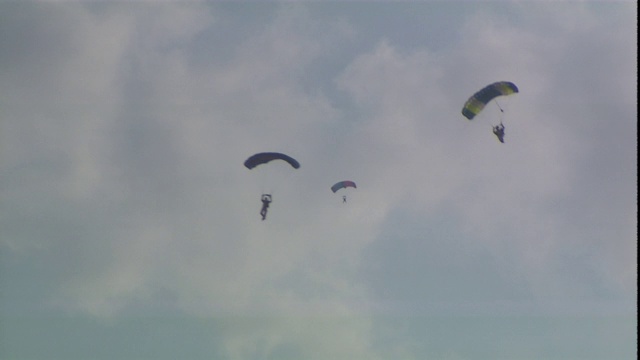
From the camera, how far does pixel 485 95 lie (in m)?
70.9

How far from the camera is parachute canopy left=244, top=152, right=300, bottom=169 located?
74.3 metres

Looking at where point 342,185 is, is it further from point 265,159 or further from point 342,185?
point 265,159

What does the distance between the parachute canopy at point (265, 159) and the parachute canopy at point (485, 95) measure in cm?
1419

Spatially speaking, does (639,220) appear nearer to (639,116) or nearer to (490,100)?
(639,116)

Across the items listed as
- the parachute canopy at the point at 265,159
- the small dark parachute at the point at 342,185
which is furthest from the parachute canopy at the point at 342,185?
the parachute canopy at the point at 265,159

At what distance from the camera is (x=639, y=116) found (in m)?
52.7

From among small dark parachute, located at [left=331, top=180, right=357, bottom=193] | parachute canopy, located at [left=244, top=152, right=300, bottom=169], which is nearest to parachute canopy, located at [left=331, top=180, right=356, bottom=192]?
small dark parachute, located at [left=331, top=180, right=357, bottom=193]

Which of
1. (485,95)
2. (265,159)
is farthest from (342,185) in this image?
(485,95)

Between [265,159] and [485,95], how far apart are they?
60.0 ft

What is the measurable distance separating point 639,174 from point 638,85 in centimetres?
513

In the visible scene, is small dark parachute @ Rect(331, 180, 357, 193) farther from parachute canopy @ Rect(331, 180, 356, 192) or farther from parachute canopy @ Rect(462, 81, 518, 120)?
parachute canopy @ Rect(462, 81, 518, 120)

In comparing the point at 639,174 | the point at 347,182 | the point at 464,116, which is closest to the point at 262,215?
the point at 347,182

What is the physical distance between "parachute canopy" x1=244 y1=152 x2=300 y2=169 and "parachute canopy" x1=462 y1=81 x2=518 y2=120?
1419 centimetres

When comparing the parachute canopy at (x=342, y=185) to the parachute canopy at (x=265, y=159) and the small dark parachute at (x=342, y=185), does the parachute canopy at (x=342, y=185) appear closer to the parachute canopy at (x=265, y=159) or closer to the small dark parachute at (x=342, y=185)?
the small dark parachute at (x=342, y=185)
